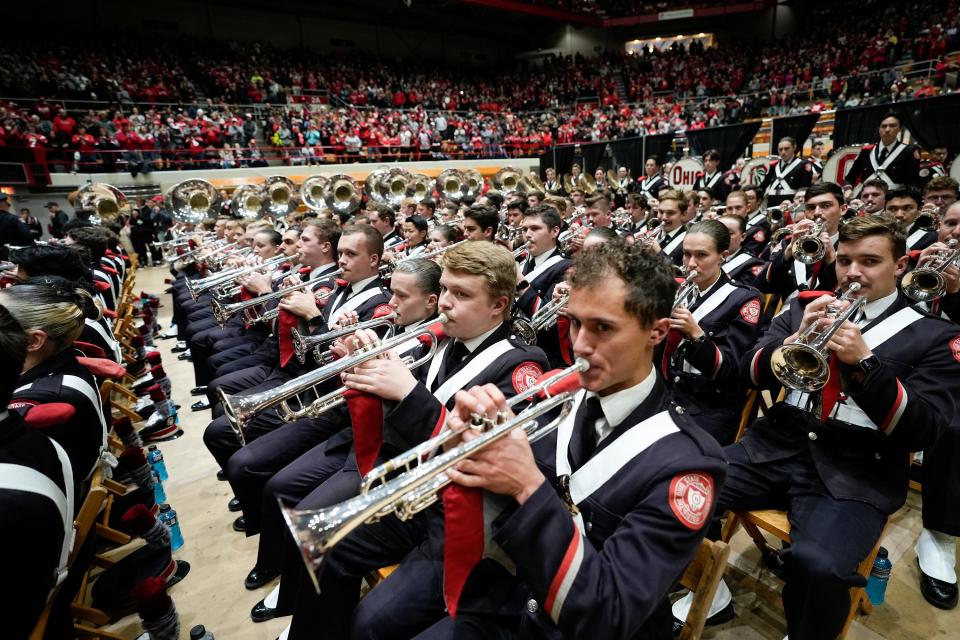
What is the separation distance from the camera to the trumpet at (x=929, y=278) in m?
2.95

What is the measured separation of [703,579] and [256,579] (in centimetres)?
262

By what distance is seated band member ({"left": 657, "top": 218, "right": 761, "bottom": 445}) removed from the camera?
2.71 metres

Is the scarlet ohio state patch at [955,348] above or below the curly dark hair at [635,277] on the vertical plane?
below

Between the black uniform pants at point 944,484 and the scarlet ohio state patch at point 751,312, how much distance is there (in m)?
1.08

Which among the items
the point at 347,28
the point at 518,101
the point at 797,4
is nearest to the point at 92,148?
the point at 347,28

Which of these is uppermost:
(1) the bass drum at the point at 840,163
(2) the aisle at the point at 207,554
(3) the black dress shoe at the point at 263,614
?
(1) the bass drum at the point at 840,163

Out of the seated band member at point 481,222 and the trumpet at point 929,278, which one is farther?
the seated band member at point 481,222

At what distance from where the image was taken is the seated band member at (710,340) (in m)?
2.71

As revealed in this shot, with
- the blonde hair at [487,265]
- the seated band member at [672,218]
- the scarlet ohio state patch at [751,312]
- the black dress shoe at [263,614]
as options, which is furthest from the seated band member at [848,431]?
the seated band member at [672,218]

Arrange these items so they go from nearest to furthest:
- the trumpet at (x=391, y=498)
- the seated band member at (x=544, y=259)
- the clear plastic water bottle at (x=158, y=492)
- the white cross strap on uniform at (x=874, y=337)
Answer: the trumpet at (x=391, y=498) < the white cross strap on uniform at (x=874, y=337) < the clear plastic water bottle at (x=158, y=492) < the seated band member at (x=544, y=259)

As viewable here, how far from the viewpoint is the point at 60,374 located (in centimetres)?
243

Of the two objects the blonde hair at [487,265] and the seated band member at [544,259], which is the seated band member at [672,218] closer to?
the seated band member at [544,259]

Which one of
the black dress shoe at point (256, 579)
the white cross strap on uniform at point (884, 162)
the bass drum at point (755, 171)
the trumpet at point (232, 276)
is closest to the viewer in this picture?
the black dress shoe at point (256, 579)

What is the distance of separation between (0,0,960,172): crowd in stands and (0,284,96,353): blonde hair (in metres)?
15.8
